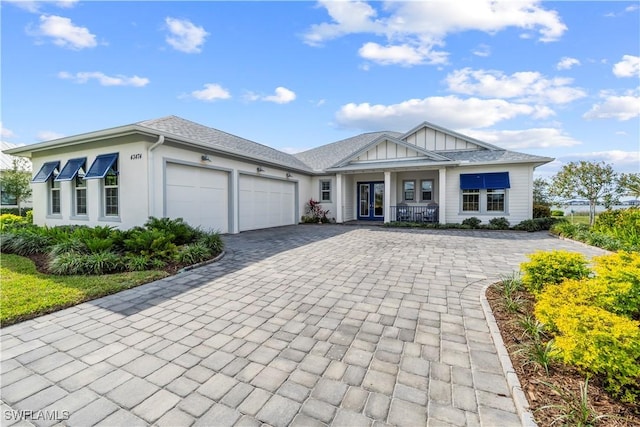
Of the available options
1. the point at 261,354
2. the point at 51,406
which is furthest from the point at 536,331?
the point at 51,406

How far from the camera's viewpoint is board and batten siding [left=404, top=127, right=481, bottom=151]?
649 inches

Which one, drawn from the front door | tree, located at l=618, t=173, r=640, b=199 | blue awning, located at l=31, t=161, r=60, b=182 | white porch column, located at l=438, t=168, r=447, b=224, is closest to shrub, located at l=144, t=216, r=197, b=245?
blue awning, located at l=31, t=161, r=60, b=182

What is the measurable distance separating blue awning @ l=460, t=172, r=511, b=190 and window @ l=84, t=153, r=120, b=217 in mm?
14967

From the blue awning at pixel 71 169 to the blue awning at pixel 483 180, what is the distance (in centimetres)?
1639

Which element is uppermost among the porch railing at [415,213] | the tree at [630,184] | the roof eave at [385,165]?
the roof eave at [385,165]

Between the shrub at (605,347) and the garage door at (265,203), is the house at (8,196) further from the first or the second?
the shrub at (605,347)

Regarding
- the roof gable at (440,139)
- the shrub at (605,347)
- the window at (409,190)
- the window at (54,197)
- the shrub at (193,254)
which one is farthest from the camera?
the window at (409,190)

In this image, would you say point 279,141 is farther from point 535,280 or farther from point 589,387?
point 589,387

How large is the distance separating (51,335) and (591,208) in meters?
21.4

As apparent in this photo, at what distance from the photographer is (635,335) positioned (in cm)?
205

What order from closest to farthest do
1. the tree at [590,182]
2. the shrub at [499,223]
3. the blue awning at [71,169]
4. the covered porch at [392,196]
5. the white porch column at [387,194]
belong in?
1. the blue awning at [71,169]
2. the shrub at [499,223]
3. the tree at [590,182]
4. the white porch column at [387,194]
5. the covered porch at [392,196]

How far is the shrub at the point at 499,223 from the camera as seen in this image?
523 inches

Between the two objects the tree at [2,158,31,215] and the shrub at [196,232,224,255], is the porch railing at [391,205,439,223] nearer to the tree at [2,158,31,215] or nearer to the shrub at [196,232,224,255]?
the shrub at [196,232,224,255]

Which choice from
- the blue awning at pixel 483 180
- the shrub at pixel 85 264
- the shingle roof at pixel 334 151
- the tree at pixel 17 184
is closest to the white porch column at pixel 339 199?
the shingle roof at pixel 334 151
